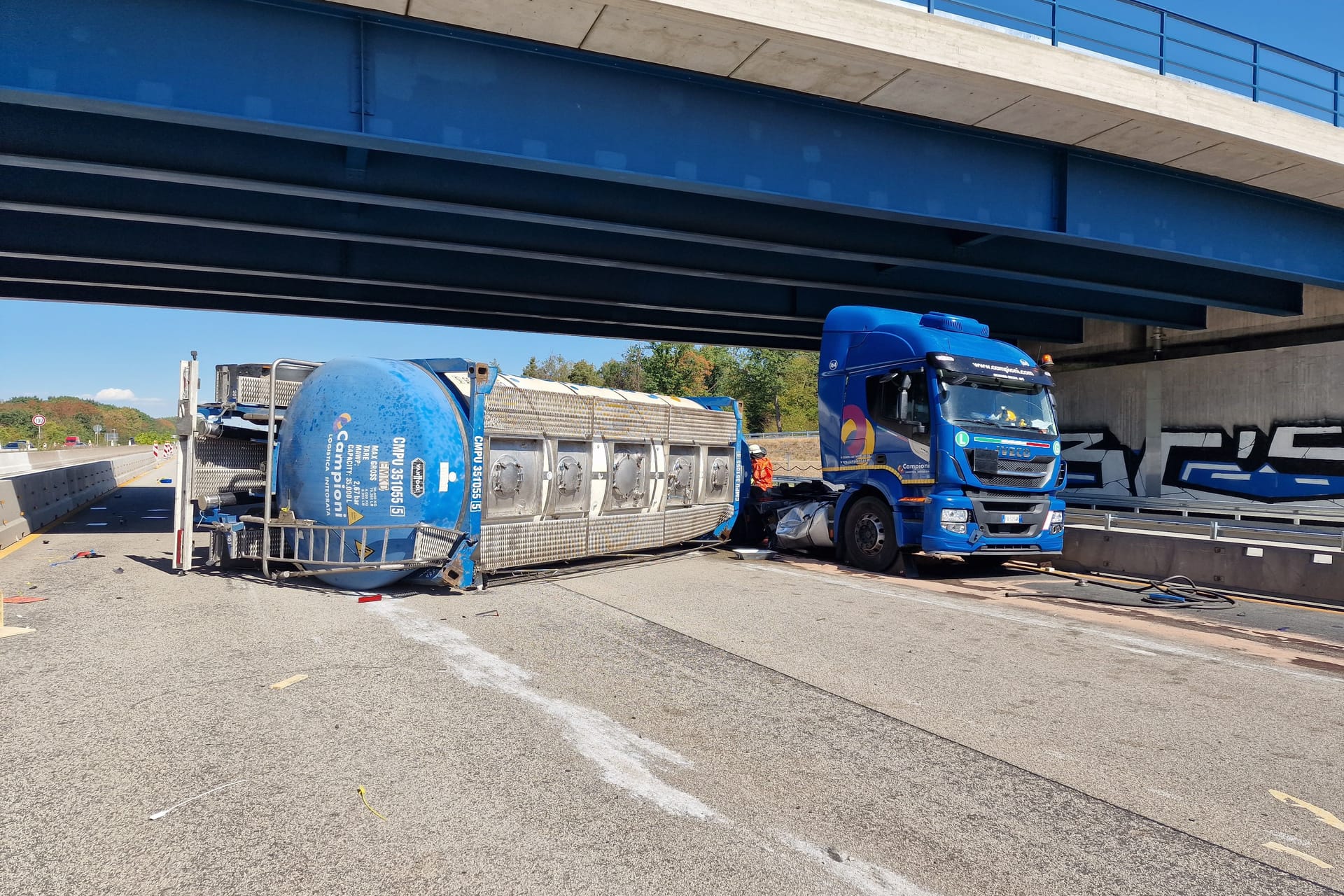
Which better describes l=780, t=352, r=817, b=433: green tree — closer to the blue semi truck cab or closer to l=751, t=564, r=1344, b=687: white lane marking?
the blue semi truck cab

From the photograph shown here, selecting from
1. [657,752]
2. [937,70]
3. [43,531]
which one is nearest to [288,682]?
[657,752]

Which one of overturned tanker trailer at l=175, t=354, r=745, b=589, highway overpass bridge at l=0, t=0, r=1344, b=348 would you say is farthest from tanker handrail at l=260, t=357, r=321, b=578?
highway overpass bridge at l=0, t=0, r=1344, b=348

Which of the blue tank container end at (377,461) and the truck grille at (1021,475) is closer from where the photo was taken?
the blue tank container end at (377,461)

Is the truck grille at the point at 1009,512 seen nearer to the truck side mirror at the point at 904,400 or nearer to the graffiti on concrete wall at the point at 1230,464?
the truck side mirror at the point at 904,400

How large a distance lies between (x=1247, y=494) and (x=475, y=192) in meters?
19.1

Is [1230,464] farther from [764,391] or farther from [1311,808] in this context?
[764,391]

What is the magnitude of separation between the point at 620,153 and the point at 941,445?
229 inches

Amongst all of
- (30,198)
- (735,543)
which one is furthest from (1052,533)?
(30,198)

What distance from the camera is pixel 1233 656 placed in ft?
23.0

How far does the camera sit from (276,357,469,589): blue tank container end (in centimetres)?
901

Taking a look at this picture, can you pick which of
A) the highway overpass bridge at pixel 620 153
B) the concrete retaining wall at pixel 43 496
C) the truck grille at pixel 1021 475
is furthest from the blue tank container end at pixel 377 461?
the concrete retaining wall at pixel 43 496

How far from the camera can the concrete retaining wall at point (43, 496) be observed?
47.1 ft

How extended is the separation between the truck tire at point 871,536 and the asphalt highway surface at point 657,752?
3460mm

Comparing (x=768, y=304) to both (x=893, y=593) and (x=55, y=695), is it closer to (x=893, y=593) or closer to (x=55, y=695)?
(x=893, y=593)
